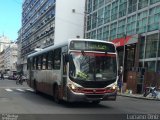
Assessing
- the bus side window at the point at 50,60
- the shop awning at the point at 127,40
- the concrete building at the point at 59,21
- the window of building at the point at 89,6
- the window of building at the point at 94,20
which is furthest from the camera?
the concrete building at the point at 59,21

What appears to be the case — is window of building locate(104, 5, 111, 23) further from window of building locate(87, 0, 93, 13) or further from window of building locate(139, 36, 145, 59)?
window of building locate(139, 36, 145, 59)

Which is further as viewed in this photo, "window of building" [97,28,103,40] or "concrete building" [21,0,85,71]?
"concrete building" [21,0,85,71]

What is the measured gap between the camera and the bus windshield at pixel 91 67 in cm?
1741

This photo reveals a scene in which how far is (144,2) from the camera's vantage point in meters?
45.7

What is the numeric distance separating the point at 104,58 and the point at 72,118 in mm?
4925

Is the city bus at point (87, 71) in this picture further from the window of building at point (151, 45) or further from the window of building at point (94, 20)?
the window of building at point (94, 20)

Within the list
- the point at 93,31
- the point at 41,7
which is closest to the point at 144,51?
the point at 93,31

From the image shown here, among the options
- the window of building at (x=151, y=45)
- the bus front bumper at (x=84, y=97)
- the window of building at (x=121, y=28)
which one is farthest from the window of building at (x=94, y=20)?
the bus front bumper at (x=84, y=97)

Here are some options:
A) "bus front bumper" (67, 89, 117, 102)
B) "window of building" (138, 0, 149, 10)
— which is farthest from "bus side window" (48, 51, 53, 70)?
"window of building" (138, 0, 149, 10)

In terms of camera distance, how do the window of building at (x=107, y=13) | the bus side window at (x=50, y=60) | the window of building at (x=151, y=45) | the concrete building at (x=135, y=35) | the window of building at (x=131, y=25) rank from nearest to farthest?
the bus side window at (x=50, y=60) → the concrete building at (x=135, y=35) → the window of building at (x=151, y=45) → the window of building at (x=131, y=25) → the window of building at (x=107, y=13)

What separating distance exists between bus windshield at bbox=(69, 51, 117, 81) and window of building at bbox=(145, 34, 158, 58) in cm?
2487

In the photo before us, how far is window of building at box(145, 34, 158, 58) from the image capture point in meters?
42.2

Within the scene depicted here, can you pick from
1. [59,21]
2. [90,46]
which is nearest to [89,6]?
[59,21]

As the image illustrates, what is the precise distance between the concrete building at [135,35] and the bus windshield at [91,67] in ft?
65.8
